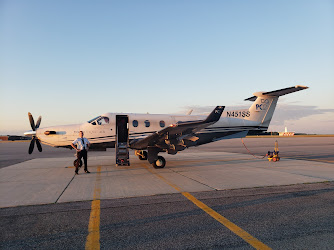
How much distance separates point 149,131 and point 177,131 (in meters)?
2.74

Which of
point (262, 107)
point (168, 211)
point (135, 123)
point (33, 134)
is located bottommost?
point (168, 211)

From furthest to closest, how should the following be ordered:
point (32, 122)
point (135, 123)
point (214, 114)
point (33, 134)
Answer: point (135, 123) → point (32, 122) → point (33, 134) → point (214, 114)

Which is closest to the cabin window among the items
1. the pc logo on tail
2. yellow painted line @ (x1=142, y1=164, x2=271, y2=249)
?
yellow painted line @ (x1=142, y1=164, x2=271, y2=249)

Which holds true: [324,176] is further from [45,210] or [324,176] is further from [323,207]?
[45,210]

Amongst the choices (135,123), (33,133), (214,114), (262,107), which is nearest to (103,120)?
(135,123)

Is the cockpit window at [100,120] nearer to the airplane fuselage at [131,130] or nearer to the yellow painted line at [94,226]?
the airplane fuselage at [131,130]

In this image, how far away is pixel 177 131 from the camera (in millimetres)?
12273

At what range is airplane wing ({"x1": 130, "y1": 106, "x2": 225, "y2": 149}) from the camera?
460 inches

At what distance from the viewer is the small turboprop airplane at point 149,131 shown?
489 inches

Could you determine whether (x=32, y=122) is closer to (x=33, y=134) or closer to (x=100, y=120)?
(x=33, y=134)

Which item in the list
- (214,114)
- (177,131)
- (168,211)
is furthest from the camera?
(177,131)

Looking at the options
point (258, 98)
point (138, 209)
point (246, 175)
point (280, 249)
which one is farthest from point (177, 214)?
point (258, 98)

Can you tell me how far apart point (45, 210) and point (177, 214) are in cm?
328

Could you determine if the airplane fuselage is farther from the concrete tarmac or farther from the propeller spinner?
the concrete tarmac
